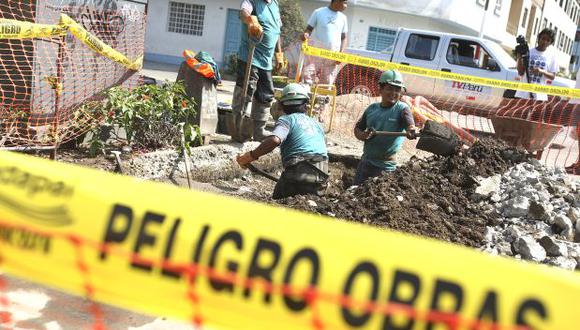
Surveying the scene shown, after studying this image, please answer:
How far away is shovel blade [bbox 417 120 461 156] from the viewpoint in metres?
6.00

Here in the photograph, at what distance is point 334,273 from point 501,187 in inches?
193

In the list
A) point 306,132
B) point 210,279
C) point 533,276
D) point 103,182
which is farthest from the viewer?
point 306,132

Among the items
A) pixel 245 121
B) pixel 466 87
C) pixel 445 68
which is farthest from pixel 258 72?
pixel 445 68

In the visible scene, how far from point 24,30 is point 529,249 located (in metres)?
3.99

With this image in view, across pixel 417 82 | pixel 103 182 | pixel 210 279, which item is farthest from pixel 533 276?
pixel 417 82

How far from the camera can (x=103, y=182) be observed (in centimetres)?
179

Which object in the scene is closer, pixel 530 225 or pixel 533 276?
pixel 533 276

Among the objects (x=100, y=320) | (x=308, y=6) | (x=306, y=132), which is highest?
(x=308, y=6)

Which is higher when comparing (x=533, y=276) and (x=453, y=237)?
(x=533, y=276)

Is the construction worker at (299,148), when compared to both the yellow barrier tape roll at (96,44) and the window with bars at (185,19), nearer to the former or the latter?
the yellow barrier tape roll at (96,44)

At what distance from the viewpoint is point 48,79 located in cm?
562

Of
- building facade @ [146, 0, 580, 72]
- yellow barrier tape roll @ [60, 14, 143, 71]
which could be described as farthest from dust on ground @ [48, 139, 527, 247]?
building facade @ [146, 0, 580, 72]

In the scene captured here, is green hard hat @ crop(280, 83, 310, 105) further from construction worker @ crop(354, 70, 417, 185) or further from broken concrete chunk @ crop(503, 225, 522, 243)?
broken concrete chunk @ crop(503, 225, 522, 243)

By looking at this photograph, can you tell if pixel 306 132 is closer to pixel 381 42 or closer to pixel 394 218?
pixel 394 218
